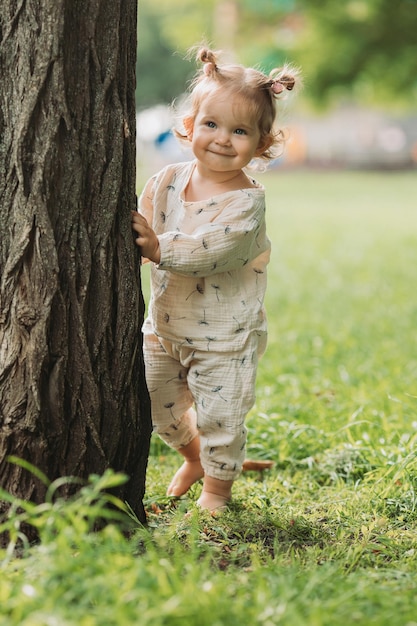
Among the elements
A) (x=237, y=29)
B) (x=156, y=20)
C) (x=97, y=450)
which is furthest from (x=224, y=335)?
(x=156, y=20)

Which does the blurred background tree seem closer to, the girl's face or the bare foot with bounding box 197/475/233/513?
the girl's face

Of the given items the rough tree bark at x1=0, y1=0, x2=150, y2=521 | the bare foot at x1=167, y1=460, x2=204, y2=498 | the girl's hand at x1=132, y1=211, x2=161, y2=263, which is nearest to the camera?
the rough tree bark at x1=0, y1=0, x2=150, y2=521

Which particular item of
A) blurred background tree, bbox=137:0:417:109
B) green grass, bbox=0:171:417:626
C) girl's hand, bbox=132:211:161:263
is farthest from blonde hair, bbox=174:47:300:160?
blurred background tree, bbox=137:0:417:109

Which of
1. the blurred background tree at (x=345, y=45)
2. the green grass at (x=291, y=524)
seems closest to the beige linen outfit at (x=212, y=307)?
the green grass at (x=291, y=524)

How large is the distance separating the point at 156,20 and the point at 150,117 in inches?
393

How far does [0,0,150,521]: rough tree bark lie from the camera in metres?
2.66

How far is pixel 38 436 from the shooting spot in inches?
107

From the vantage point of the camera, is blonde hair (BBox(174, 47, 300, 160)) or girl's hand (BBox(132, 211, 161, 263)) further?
blonde hair (BBox(174, 47, 300, 160))

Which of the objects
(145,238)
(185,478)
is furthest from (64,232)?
(185,478)

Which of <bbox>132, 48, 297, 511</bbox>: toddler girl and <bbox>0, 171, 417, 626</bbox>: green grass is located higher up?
<bbox>132, 48, 297, 511</bbox>: toddler girl

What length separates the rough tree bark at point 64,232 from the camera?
266 cm

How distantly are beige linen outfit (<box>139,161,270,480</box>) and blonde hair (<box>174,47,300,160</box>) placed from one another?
0.81 feet

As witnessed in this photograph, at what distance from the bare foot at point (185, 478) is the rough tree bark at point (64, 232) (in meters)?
0.75

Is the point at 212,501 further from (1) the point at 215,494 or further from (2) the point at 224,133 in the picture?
(2) the point at 224,133
